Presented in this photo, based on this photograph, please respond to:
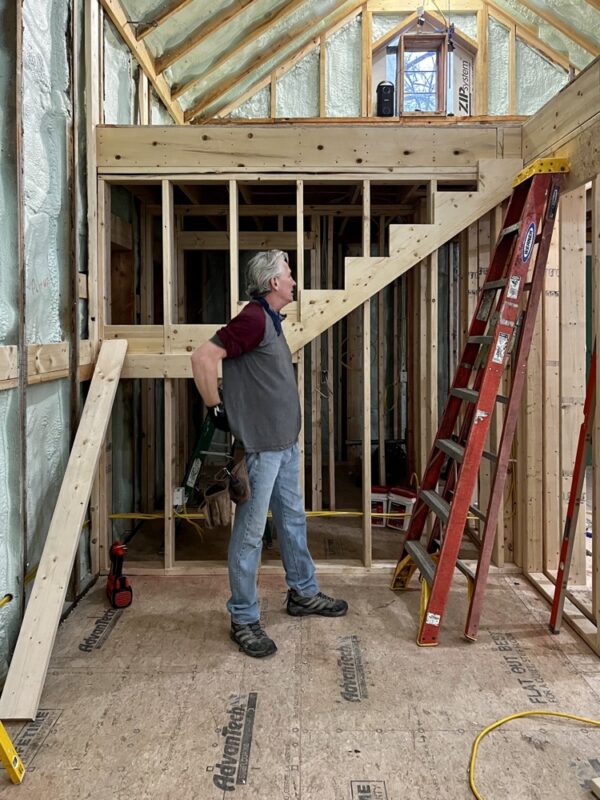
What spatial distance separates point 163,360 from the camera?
369cm

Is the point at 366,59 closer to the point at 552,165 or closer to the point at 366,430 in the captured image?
the point at 552,165

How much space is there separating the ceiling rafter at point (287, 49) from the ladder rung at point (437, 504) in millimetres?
4398

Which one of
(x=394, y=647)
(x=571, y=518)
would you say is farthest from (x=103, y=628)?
(x=571, y=518)

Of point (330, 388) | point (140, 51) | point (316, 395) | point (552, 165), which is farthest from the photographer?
point (330, 388)

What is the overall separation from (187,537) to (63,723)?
2.38 meters

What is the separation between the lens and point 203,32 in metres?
4.45

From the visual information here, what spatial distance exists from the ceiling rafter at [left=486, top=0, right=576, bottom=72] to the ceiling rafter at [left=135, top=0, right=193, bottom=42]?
12.5ft

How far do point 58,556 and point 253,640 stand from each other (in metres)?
0.94

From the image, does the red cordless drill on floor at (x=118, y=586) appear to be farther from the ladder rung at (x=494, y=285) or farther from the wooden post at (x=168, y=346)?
the ladder rung at (x=494, y=285)

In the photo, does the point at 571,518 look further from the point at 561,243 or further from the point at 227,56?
the point at 227,56

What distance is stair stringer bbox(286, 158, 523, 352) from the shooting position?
11.8ft

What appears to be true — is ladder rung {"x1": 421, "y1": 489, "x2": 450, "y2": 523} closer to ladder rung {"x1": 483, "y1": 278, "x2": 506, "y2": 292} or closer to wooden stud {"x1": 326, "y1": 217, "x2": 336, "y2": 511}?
ladder rung {"x1": 483, "y1": 278, "x2": 506, "y2": 292}

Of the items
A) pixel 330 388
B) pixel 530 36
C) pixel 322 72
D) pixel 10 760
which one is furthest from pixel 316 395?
pixel 530 36

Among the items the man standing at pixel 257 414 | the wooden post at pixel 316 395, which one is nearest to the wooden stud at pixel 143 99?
the wooden post at pixel 316 395
